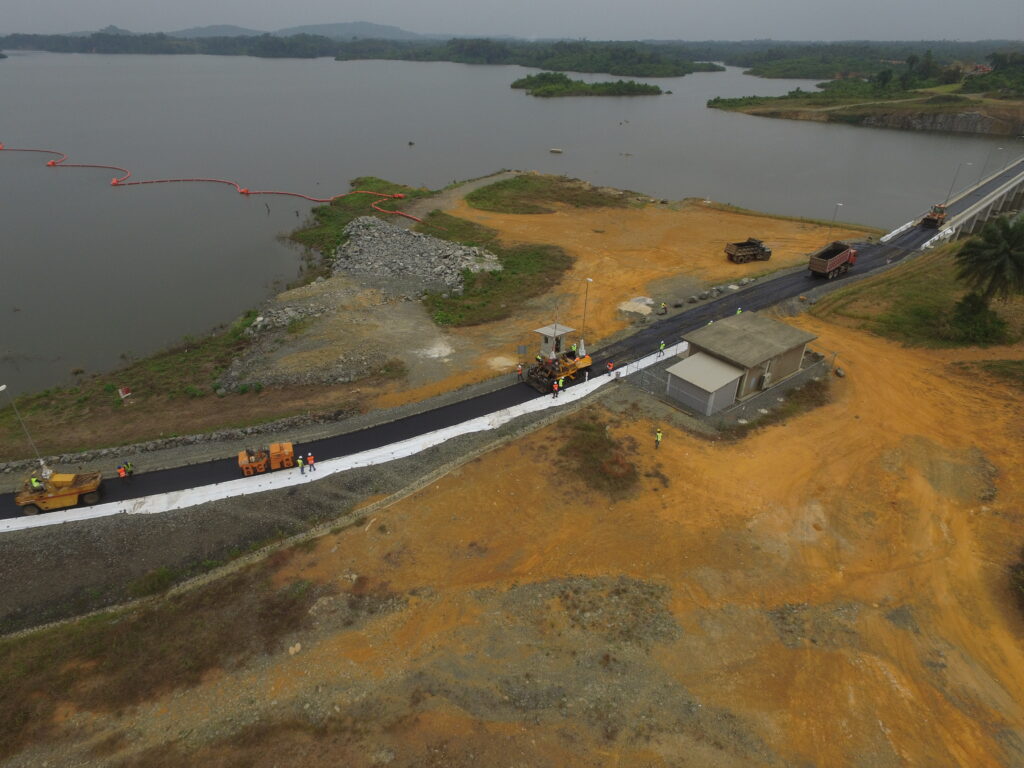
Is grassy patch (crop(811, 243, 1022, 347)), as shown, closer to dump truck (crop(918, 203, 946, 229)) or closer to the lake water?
dump truck (crop(918, 203, 946, 229))

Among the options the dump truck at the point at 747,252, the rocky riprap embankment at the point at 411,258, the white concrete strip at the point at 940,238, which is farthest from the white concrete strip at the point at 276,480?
the white concrete strip at the point at 940,238

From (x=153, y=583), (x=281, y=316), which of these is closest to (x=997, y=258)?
(x=281, y=316)

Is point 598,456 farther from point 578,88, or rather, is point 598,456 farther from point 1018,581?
point 578,88

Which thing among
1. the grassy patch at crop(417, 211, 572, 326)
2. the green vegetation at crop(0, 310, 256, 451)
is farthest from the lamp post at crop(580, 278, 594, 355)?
the green vegetation at crop(0, 310, 256, 451)

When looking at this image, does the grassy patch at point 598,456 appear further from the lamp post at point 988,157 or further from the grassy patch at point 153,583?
the lamp post at point 988,157

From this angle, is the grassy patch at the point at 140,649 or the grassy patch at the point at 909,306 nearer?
the grassy patch at the point at 140,649

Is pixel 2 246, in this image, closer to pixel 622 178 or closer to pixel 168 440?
pixel 168 440
